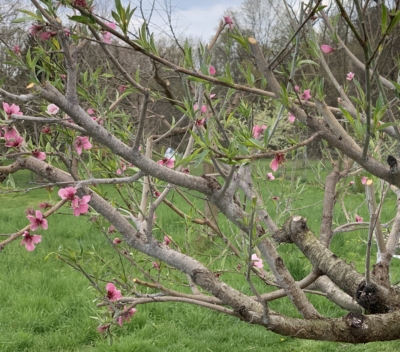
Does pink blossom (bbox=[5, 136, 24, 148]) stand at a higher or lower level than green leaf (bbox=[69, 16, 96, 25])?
higher

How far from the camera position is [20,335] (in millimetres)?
3861

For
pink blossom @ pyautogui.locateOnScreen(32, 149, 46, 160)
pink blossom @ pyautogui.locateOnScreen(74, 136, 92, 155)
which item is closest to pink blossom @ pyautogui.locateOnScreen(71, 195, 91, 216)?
pink blossom @ pyautogui.locateOnScreen(32, 149, 46, 160)

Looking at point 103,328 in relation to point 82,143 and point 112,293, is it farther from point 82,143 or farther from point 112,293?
point 82,143

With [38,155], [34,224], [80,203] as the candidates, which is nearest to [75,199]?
[80,203]

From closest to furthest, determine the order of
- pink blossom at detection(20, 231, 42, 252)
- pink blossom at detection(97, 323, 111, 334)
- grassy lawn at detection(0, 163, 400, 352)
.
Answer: pink blossom at detection(97, 323, 111, 334), pink blossom at detection(20, 231, 42, 252), grassy lawn at detection(0, 163, 400, 352)

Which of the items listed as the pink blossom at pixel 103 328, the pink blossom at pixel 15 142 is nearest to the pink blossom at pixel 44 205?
the pink blossom at pixel 15 142

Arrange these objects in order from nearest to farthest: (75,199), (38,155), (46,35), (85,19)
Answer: (85,19) < (46,35) < (75,199) < (38,155)

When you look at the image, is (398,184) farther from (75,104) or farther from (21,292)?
(21,292)

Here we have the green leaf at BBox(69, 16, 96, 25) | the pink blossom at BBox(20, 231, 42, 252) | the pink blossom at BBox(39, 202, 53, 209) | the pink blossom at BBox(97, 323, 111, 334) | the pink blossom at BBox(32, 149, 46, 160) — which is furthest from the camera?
the pink blossom at BBox(39, 202, 53, 209)

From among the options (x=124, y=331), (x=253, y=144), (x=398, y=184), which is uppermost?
(x=253, y=144)

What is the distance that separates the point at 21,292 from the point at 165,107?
14.4 ft

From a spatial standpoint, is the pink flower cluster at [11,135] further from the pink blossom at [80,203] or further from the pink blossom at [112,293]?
the pink blossom at [112,293]

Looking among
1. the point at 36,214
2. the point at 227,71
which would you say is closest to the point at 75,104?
the point at 227,71

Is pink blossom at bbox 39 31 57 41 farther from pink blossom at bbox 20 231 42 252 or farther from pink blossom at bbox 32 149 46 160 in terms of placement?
pink blossom at bbox 20 231 42 252
